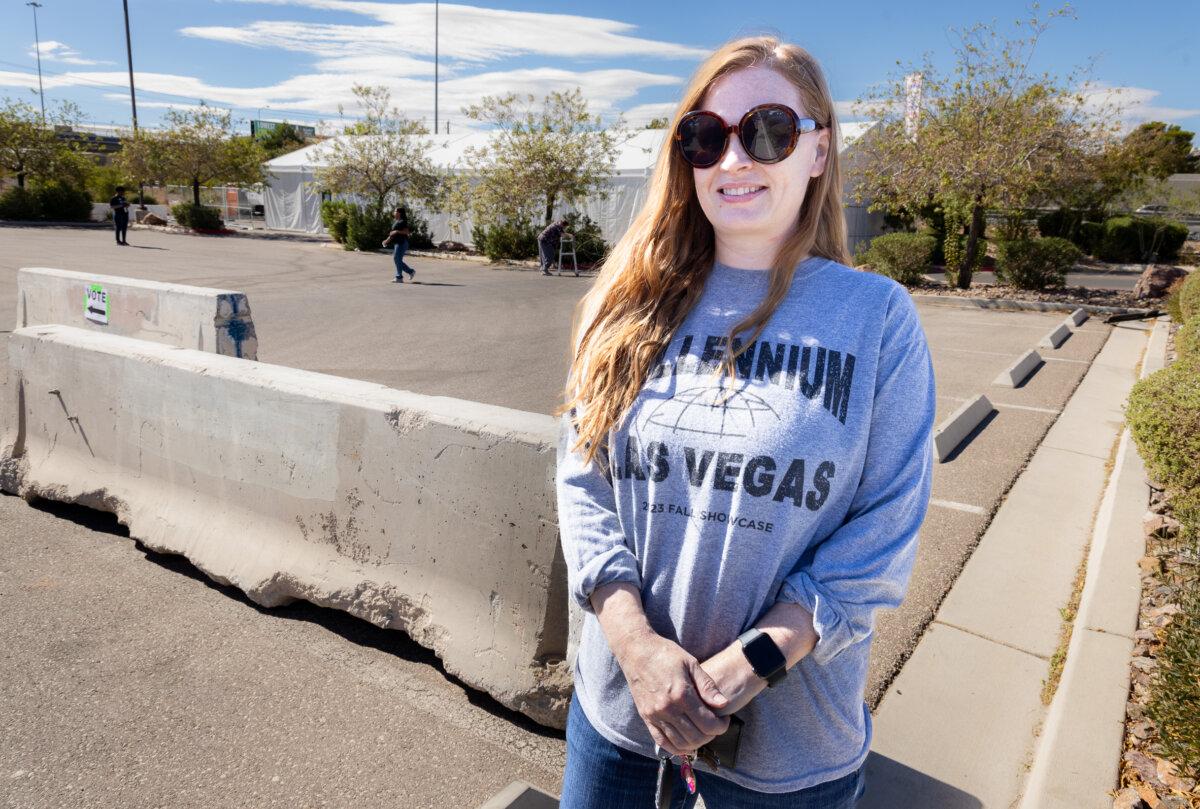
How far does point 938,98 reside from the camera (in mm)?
18516

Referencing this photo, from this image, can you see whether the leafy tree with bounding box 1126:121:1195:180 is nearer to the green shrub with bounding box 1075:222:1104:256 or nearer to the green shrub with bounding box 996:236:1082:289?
the green shrub with bounding box 1075:222:1104:256

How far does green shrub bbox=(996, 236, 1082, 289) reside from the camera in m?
18.3

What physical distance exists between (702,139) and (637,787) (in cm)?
130

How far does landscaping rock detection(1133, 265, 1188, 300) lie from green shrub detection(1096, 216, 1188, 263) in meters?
13.8

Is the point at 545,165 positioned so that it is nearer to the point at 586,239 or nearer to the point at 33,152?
the point at 586,239

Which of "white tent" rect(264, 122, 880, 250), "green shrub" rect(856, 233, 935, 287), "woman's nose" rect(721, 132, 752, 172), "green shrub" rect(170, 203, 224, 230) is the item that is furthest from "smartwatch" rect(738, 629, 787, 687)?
"green shrub" rect(170, 203, 224, 230)

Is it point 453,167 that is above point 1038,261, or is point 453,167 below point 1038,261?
above

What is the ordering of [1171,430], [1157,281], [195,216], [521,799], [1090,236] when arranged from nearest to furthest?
[521,799]
[1171,430]
[1157,281]
[1090,236]
[195,216]

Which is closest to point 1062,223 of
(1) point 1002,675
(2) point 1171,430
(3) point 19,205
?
(2) point 1171,430

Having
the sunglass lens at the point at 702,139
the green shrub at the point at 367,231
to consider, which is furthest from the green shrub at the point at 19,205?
the sunglass lens at the point at 702,139

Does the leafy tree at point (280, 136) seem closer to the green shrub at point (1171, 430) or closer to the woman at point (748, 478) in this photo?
the green shrub at point (1171, 430)

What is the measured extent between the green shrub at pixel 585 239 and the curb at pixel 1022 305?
9764 millimetres

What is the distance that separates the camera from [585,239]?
2444 centimetres

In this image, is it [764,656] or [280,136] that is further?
[280,136]
